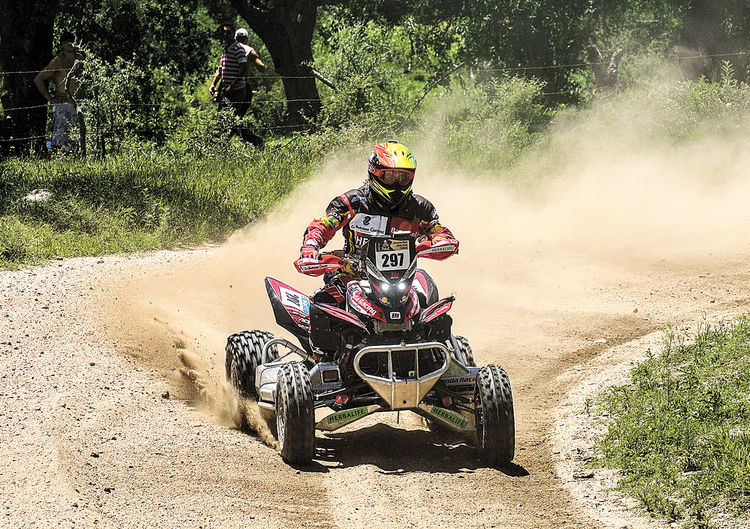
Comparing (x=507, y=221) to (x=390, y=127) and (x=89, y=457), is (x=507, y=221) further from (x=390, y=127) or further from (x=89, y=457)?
(x=89, y=457)

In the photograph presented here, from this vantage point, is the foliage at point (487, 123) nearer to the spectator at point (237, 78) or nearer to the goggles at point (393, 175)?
the spectator at point (237, 78)

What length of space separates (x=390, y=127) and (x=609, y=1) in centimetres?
672

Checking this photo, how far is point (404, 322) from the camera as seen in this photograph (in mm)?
7684

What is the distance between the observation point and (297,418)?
744 cm

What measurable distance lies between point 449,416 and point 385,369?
551mm

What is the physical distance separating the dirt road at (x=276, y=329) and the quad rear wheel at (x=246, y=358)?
1.07ft

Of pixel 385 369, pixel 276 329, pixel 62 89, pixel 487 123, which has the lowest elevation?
pixel 276 329

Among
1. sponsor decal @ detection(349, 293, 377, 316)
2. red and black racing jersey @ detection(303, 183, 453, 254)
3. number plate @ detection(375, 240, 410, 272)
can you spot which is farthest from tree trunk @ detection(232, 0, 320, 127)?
sponsor decal @ detection(349, 293, 377, 316)

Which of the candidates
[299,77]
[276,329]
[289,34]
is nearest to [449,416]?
[276,329]

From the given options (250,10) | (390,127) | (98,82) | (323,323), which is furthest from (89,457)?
(250,10)

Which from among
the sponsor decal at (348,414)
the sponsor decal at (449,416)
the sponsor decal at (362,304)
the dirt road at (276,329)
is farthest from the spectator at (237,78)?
the sponsor decal at (449,416)

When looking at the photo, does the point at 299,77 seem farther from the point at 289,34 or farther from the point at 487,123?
the point at 487,123

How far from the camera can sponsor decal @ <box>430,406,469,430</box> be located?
7695mm

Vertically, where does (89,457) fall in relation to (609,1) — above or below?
below
